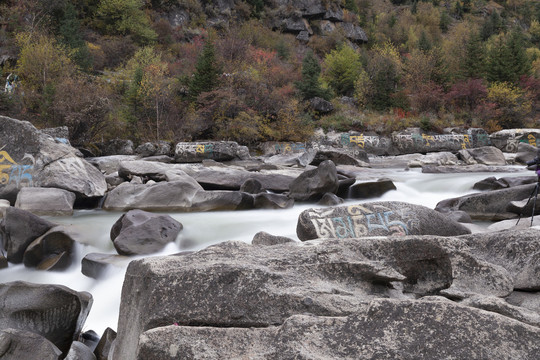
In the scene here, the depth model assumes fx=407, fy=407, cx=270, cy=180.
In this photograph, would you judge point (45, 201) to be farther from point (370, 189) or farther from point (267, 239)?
point (370, 189)

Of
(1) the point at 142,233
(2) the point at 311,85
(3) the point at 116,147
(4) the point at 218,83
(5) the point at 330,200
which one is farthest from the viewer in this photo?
(2) the point at 311,85

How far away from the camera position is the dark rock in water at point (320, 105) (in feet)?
108

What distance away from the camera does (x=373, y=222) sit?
501cm

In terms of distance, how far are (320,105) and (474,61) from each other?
17540 millimetres

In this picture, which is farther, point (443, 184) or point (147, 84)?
point (147, 84)

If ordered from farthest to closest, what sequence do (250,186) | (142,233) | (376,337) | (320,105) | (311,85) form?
(311,85) < (320,105) < (250,186) < (142,233) < (376,337)

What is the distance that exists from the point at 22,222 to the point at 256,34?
5113 centimetres

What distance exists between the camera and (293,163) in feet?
65.0

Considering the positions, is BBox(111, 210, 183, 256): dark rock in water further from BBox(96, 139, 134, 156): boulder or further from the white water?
BBox(96, 139, 134, 156): boulder

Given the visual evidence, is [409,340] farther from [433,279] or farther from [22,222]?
[22,222]

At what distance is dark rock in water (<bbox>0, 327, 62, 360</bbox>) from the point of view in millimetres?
3174

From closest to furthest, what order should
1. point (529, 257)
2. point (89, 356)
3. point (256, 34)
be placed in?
point (529, 257) < point (89, 356) < point (256, 34)

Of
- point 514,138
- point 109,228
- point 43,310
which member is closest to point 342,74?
point 514,138

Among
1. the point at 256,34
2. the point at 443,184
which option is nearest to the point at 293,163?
the point at 443,184
